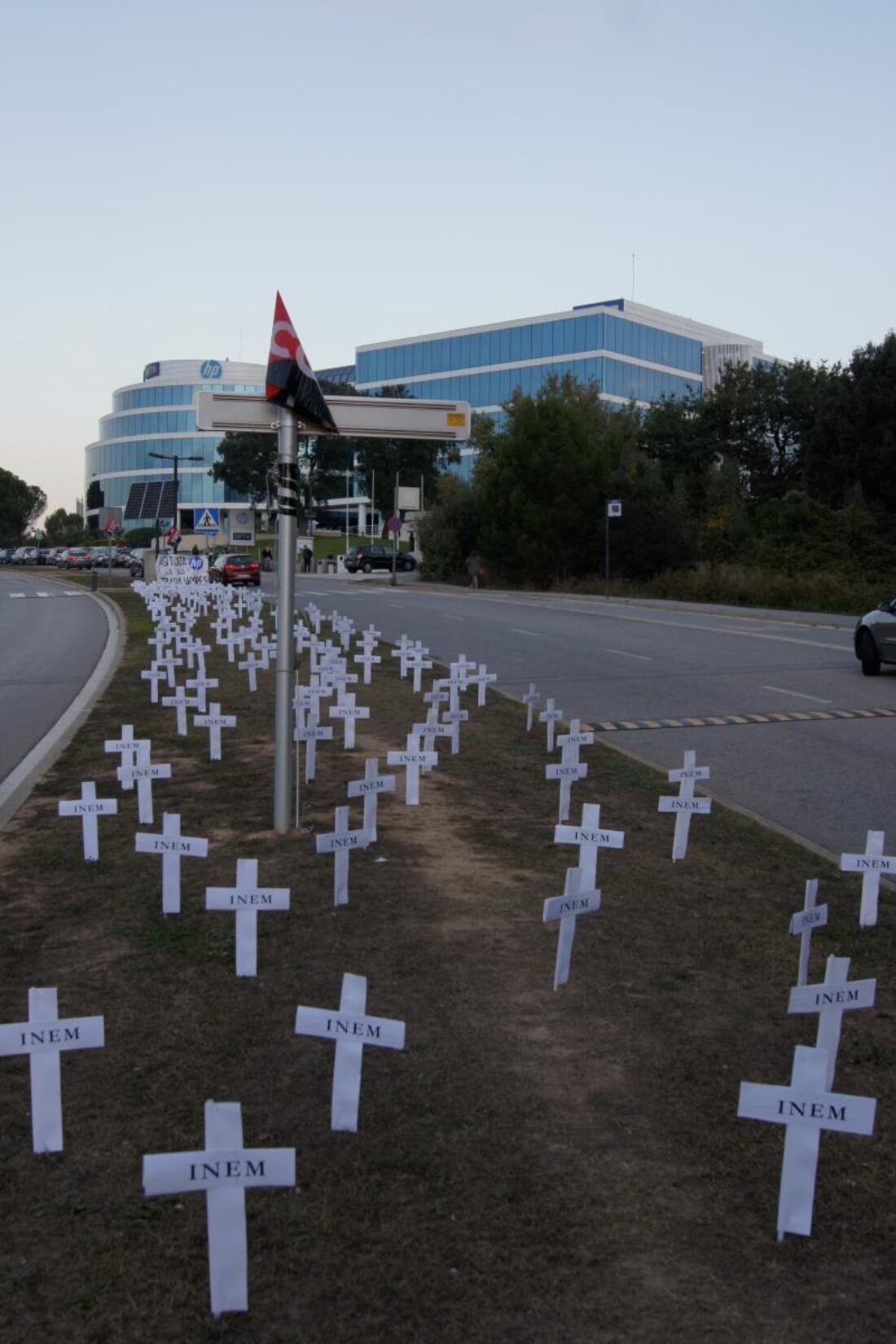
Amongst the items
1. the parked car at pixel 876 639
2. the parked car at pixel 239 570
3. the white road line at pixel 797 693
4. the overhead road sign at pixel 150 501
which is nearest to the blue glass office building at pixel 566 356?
the overhead road sign at pixel 150 501

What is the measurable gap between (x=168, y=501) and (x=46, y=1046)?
6396cm

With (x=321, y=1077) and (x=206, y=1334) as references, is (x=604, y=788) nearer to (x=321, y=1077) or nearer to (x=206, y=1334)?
(x=321, y=1077)

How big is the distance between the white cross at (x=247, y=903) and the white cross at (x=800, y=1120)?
2235mm

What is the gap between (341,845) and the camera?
6.59 m

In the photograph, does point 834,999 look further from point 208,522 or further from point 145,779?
point 208,522

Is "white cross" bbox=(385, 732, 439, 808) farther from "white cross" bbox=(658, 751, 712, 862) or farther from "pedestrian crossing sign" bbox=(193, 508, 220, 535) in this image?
"pedestrian crossing sign" bbox=(193, 508, 220, 535)

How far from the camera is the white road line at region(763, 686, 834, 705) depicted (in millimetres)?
16578

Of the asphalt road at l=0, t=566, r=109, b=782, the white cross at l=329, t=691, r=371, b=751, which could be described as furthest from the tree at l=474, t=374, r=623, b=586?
the white cross at l=329, t=691, r=371, b=751

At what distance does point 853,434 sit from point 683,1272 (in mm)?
52366

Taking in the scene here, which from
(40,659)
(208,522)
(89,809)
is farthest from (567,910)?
(208,522)

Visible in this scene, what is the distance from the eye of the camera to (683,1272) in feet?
11.6

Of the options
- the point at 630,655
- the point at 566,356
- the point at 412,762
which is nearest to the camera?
the point at 412,762

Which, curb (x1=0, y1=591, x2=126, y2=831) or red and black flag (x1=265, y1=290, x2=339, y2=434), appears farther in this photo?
curb (x1=0, y1=591, x2=126, y2=831)

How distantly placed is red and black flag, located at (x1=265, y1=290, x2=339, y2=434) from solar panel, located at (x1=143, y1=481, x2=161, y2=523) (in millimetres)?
55506
